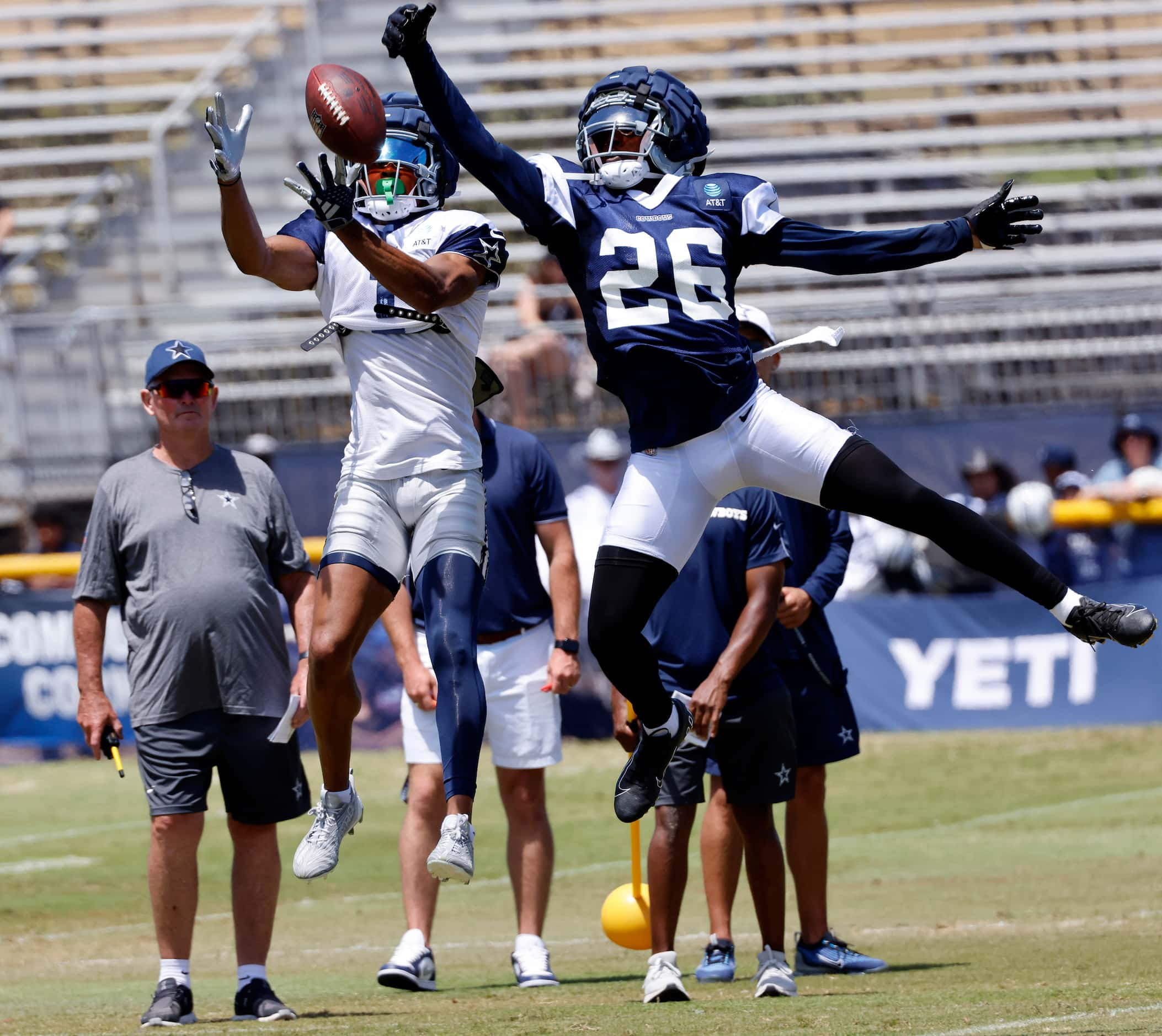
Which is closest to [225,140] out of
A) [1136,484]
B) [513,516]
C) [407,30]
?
[407,30]

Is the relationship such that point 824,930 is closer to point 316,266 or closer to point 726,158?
point 316,266

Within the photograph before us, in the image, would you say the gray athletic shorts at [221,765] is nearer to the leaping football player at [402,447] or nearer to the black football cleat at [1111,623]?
the leaping football player at [402,447]

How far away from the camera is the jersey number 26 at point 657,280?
563 centimetres

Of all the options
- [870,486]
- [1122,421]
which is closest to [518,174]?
[870,486]

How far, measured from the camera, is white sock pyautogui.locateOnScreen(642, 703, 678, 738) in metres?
5.93

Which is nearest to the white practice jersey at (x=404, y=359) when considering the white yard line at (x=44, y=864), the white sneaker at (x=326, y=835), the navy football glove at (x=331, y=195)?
the navy football glove at (x=331, y=195)

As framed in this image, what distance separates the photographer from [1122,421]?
14.0 meters

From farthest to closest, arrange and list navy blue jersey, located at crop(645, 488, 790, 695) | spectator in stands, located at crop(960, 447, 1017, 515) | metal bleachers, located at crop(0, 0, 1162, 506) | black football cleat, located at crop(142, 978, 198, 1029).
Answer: metal bleachers, located at crop(0, 0, 1162, 506), spectator in stands, located at crop(960, 447, 1017, 515), navy blue jersey, located at crop(645, 488, 790, 695), black football cleat, located at crop(142, 978, 198, 1029)

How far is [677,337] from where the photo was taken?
18.4ft

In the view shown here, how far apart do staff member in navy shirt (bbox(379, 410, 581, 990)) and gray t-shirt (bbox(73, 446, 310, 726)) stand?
760 mm

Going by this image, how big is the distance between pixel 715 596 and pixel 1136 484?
7.34m

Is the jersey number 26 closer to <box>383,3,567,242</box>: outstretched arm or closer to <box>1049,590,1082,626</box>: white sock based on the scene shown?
<box>383,3,567,242</box>: outstretched arm

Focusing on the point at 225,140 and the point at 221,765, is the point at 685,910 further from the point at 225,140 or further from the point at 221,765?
the point at 225,140

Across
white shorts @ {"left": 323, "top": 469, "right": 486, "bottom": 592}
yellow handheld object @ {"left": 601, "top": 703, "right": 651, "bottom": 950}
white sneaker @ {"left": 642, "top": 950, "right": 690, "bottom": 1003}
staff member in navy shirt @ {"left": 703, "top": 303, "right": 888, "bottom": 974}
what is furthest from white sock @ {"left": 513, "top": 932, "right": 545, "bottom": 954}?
white shorts @ {"left": 323, "top": 469, "right": 486, "bottom": 592}
